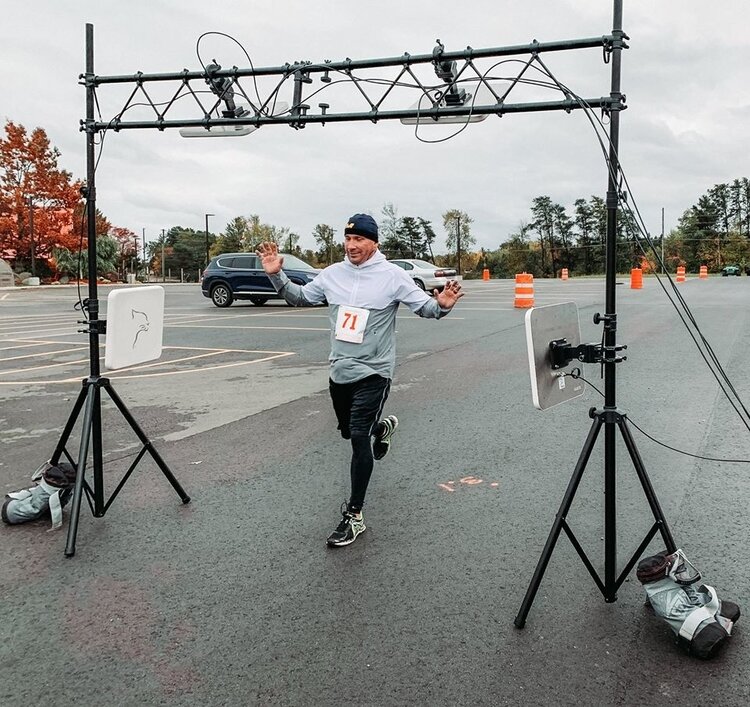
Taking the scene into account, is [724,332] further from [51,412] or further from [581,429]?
[51,412]

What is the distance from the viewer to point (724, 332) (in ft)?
47.8

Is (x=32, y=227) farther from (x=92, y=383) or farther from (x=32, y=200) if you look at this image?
(x=92, y=383)

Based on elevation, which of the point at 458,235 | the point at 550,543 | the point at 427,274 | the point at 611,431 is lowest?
the point at 550,543

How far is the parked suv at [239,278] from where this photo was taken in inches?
922

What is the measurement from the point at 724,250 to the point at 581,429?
303ft

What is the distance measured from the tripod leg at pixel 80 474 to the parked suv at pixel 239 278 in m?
18.8

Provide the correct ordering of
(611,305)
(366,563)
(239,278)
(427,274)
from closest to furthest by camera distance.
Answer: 1. (611,305)
2. (366,563)
3. (239,278)
4. (427,274)

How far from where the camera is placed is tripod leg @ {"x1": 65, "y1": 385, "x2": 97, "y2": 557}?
3.88 metres

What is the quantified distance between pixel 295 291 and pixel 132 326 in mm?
999

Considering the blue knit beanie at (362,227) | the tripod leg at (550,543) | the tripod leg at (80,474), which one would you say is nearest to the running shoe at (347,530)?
the tripod leg at (550,543)

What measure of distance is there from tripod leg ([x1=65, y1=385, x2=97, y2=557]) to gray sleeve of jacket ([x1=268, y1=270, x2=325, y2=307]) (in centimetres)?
128

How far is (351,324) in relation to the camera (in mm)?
4133

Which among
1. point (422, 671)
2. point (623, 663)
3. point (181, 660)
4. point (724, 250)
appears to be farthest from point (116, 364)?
point (724, 250)

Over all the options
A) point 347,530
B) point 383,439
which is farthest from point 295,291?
point 347,530
